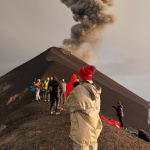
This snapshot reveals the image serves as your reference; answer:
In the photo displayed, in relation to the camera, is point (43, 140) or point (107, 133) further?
point (107, 133)

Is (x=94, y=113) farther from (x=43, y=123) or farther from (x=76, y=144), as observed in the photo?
(x=43, y=123)

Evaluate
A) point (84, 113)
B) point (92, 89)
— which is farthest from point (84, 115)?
point (92, 89)

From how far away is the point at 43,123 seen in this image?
7234 millimetres

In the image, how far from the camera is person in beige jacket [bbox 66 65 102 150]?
2.59m

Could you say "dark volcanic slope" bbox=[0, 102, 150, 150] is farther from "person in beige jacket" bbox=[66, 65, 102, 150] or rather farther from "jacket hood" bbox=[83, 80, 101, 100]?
"jacket hood" bbox=[83, 80, 101, 100]

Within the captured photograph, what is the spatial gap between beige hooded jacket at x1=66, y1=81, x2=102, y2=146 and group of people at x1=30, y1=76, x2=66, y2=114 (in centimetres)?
554

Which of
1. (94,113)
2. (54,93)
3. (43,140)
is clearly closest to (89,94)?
(94,113)

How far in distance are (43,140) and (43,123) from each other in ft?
5.32

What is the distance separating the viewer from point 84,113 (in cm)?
264

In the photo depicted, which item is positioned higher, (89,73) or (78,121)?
(89,73)

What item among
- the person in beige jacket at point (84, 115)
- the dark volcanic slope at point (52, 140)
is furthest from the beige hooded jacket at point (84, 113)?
the dark volcanic slope at point (52, 140)

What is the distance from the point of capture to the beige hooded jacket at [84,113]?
259 cm

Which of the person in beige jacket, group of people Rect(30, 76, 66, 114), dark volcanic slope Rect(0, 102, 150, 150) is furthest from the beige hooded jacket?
group of people Rect(30, 76, 66, 114)

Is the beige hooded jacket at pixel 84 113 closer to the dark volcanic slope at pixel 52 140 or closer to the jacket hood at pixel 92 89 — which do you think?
Answer: the jacket hood at pixel 92 89
